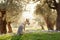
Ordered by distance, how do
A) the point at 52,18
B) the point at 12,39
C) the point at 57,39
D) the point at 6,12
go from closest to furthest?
the point at 57,39 < the point at 12,39 < the point at 6,12 < the point at 52,18

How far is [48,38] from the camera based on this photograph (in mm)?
11016

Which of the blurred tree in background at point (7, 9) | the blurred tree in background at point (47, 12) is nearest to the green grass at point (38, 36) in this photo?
the blurred tree in background at point (7, 9)

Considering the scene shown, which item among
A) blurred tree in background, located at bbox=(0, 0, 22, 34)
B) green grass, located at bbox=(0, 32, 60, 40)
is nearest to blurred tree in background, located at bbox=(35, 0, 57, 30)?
blurred tree in background, located at bbox=(0, 0, 22, 34)

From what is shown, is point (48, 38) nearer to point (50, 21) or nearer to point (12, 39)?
point (12, 39)

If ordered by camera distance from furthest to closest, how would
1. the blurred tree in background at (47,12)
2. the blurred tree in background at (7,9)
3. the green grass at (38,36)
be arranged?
the blurred tree in background at (47,12) < the blurred tree in background at (7,9) < the green grass at (38,36)

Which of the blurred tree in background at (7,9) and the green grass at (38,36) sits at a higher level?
the blurred tree in background at (7,9)

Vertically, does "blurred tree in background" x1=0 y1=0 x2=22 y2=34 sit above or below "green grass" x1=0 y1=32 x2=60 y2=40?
above

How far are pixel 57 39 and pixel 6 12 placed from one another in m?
12.5

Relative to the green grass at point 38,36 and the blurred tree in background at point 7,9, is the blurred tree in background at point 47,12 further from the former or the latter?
the green grass at point 38,36

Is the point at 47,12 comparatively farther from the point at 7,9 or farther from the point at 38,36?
the point at 38,36

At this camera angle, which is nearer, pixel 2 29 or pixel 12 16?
pixel 2 29

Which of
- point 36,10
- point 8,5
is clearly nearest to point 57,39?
point 8,5

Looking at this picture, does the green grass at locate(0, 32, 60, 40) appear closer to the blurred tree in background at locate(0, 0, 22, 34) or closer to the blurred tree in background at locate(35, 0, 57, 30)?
the blurred tree in background at locate(0, 0, 22, 34)

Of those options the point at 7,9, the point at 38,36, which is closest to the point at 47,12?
the point at 7,9
